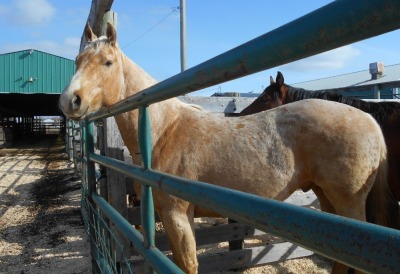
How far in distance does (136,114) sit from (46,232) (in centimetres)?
310

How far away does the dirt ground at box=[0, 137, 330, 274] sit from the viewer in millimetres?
3918

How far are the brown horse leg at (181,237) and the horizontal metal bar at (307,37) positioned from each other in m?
1.69

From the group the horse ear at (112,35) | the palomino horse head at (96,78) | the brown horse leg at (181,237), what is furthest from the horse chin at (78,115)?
the brown horse leg at (181,237)

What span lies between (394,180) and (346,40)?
11.3 feet

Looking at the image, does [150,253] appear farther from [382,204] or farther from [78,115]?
[382,204]

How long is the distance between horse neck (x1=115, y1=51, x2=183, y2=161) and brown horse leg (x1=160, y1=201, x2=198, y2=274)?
58cm

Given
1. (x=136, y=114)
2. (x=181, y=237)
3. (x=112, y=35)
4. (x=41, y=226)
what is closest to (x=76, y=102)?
(x=136, y=114)

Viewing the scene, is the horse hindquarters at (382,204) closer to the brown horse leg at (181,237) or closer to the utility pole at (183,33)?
the brown horse leg at (181,237)

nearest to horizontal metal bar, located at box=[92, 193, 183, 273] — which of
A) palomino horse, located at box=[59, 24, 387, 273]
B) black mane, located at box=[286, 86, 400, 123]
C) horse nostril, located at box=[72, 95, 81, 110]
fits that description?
palomino horse, located at box=[59, 24, 387, 273]

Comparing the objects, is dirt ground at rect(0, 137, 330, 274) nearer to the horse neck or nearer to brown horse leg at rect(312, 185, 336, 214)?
brown horse leg at rect(312, 185, 336, 214)

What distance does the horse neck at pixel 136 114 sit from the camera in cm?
283

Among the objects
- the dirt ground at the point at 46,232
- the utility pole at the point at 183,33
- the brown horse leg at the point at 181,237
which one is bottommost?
the dirt ground at the point at 46,232

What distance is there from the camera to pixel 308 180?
2.82 m

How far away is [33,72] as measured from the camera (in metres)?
18.2
